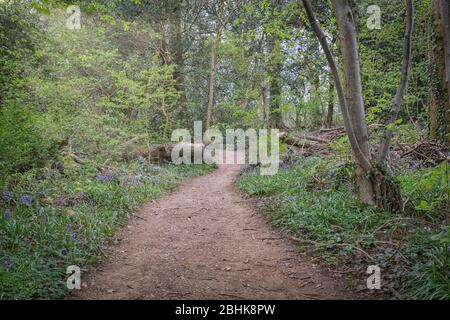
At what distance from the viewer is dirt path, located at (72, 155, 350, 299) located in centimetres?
353

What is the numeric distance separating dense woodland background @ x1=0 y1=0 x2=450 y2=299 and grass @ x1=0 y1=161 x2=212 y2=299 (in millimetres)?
24

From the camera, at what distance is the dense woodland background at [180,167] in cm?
390

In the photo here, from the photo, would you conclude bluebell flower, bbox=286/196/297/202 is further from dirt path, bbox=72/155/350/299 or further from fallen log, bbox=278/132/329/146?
fallen log, bbox=278/132/329/146

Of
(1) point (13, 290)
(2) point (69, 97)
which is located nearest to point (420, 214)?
(1) point (13, 290)

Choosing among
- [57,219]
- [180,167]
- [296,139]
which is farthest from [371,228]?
[180,167]

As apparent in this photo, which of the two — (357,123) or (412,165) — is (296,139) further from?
(357,123)

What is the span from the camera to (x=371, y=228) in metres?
4.50

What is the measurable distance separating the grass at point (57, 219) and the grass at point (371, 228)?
311cm

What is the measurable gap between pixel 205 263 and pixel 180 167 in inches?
302

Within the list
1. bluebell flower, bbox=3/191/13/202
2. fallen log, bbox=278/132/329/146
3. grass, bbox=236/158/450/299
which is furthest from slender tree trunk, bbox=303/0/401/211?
bluebell flower, bbox=3/191/13/202

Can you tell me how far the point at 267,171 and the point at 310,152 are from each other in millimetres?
1740

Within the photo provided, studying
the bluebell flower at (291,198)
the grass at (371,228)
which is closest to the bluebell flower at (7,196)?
the grass at (371,228)

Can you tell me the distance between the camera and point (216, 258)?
Result: 4484mm
